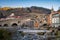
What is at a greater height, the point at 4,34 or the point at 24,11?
the point at 24,11

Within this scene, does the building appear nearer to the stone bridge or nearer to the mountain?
the mountain

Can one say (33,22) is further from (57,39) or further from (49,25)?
(57,39)

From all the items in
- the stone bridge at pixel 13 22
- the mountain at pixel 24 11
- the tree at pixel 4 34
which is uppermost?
the mountain at pixel 24 11

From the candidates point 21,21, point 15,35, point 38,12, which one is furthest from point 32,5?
A: point 15,35

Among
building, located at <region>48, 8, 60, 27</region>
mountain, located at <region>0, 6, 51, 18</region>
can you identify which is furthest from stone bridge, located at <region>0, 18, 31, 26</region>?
building, located at <region>48, 8, 60, 27</region>

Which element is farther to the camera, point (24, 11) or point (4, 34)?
point (24, 11)

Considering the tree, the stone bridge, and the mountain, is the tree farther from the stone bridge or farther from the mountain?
the mountain

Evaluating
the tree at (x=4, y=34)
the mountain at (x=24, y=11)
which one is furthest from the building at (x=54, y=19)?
the tree at (x=4, y=34)

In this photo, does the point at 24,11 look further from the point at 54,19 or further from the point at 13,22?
the point at 54,19

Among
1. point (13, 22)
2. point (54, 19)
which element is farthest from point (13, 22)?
point (54, 19)

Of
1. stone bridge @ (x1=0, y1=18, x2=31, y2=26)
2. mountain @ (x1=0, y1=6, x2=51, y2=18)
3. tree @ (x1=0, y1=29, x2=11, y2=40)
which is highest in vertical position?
mountain @ (x1=0, y1=6, x2=51, y2=18)

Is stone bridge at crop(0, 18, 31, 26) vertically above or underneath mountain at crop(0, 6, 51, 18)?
underneath

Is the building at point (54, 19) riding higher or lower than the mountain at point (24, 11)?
lower

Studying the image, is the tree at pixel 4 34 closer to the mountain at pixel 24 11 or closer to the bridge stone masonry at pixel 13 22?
the bridge stone masonry at pixel 13 22
